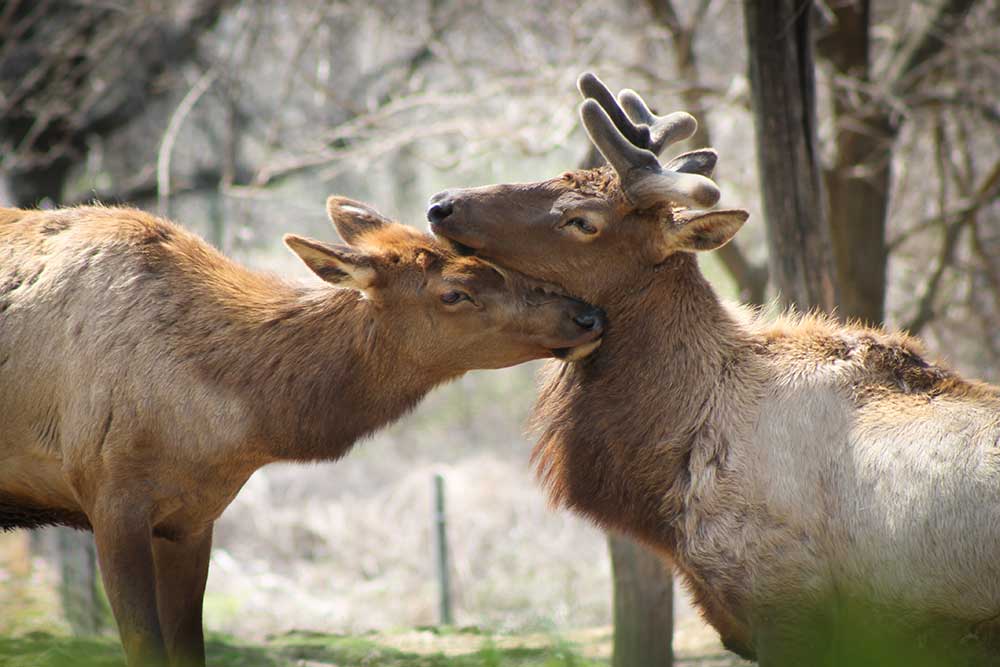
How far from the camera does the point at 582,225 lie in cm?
474

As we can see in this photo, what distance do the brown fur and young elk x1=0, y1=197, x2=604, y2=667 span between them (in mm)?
247

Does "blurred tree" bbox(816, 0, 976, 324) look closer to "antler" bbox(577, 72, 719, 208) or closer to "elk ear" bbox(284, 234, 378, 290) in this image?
"antler" bbox(577, 72, 719, 208)

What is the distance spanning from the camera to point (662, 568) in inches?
263

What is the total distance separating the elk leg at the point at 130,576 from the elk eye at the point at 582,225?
2154 millimetres

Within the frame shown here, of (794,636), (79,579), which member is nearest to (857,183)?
(794,636)

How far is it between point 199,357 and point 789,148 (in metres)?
3.42

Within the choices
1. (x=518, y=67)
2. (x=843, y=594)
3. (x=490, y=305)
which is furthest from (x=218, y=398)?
(x=518, y=67)

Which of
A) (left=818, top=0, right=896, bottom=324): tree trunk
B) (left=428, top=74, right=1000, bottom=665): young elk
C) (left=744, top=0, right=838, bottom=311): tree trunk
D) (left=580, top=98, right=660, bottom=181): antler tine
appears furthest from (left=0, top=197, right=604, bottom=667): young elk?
(left=818, top=0, right=896, bottom=324): tree trunk

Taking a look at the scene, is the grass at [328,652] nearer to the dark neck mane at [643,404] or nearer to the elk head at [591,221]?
the dark neck mane at [643,404]

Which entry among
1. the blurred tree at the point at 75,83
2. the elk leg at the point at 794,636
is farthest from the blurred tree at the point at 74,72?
the elk leg at the point at 794,636

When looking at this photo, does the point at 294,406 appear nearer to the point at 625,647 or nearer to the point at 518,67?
the point at 625,647

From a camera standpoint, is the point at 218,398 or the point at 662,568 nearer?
the point at 218,398

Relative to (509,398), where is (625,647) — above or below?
below

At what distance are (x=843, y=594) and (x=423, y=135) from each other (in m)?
5.46
